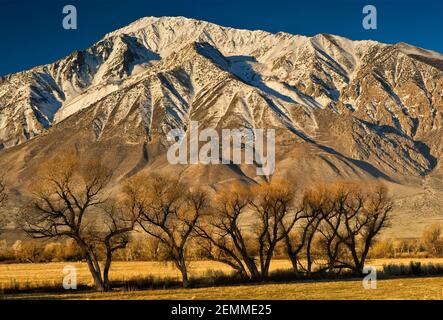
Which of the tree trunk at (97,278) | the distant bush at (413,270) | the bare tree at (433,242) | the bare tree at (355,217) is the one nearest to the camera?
the tree trunk at (97,278)

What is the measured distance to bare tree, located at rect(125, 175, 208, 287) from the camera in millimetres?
45375

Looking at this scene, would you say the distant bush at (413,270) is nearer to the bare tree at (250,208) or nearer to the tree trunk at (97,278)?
the bare tree at (250,208)

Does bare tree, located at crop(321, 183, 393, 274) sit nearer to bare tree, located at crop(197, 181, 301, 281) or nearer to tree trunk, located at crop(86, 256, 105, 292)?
bare tree, located at crop(197, 181, 301, 281)

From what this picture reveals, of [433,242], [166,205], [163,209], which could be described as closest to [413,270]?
[166,205]

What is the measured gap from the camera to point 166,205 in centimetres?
4731

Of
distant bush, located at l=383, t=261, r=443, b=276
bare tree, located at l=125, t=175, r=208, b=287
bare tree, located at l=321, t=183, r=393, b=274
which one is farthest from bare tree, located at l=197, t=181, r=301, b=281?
distant bush, located at l=383, t=261, r=443, b=276

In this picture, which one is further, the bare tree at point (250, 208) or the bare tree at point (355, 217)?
the bare tree at point (355, 217)

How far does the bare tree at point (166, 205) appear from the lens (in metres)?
45.4

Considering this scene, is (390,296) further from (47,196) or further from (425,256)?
(425,256)

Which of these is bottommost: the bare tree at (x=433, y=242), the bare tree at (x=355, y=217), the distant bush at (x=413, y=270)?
the distant bush at (x=413, y=270)

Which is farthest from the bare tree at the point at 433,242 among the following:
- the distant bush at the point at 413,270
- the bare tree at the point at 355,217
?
the distant bush at the point at 413,270

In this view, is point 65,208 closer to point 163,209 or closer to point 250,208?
point 163,209
